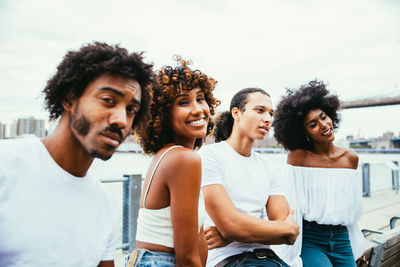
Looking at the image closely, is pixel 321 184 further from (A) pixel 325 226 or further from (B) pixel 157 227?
(B) pixel 157 227

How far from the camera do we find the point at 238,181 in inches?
91.0

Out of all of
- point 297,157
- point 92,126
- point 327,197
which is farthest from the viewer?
point 297,157

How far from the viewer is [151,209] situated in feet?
5.48

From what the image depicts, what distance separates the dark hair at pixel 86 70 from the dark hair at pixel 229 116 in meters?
1.31

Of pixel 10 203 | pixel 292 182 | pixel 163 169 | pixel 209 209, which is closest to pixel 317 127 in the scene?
pixel 292 182

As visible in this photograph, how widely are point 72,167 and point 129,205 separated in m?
3.62

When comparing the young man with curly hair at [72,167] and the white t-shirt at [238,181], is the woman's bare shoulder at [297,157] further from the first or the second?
the young man with curly hair at [72,167]

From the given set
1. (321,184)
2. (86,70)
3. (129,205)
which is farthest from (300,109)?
(129,205)

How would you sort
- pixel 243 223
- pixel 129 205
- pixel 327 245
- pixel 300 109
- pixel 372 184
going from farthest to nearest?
pixel 372 184 < pixel 129 205 < pixel 300 109 < pixel 327 245 < pixel 243 223

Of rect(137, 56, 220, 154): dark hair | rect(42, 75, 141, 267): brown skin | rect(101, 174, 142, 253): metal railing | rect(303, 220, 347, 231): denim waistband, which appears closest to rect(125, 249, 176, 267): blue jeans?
rect(42, 75, 141, 267): brown skin

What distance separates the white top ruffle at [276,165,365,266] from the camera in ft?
9.04

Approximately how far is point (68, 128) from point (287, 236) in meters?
1.67

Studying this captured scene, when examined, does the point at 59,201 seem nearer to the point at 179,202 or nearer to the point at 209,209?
→ the point at 179,202

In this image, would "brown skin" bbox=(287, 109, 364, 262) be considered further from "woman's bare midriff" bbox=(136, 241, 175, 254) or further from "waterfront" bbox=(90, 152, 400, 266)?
"woman's bare midriff" bbox=(136, 241, 175, 254)
